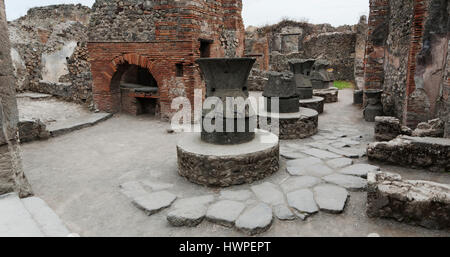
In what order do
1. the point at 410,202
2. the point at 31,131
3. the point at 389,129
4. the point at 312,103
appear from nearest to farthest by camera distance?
the point at 410,202, the point at 389,129, the point at 31,131, the point at 312,103

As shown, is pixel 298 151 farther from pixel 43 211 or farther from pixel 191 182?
pixel 43 211

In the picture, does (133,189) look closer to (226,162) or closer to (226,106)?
(226,162)

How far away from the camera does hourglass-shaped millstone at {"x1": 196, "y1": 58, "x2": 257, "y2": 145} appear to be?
4.04 m

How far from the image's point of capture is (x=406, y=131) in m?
5.16

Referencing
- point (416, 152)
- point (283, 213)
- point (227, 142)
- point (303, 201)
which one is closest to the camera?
point (283, 213)

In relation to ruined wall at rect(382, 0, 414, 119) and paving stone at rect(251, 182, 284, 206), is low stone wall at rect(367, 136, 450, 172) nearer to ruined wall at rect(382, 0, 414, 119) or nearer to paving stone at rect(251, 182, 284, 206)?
paving stone at rect(251, 182, 284, 206)

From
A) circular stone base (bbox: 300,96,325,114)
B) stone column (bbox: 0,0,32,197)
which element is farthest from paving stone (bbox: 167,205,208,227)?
circular stone base (bbox: 300,96,325,114)

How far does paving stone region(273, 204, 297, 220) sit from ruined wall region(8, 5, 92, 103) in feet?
23.9

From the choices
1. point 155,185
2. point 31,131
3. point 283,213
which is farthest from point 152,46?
point 283,213

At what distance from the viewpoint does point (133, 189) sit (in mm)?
3689

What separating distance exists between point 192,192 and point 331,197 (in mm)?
1616

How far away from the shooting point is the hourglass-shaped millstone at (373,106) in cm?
748

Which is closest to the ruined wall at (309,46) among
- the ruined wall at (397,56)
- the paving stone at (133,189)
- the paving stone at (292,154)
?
the ruined wall at (397,56)
